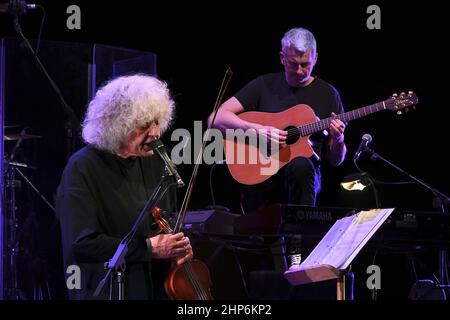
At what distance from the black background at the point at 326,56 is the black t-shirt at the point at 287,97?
2.64 feet

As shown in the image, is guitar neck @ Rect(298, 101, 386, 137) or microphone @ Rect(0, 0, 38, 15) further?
guitar neck @ Rect(298, 101, 386, 137)

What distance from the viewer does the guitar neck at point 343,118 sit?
5008 millimetres

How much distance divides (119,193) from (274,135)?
81.8 inches

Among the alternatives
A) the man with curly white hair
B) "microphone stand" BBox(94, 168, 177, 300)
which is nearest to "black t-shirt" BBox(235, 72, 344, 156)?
the man with curly white hair

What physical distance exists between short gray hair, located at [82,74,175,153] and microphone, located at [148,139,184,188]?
152 mm

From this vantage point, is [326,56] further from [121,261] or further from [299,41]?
[121,261]

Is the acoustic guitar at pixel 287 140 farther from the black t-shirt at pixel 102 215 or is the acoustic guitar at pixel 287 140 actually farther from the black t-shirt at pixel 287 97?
the black t-shirt at pixel 102 215

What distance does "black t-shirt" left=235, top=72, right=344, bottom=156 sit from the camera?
520cm

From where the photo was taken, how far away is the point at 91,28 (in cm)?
611

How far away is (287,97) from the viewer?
5.27 metres

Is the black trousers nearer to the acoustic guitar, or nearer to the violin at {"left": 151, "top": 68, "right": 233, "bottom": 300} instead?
the acoustic guitar

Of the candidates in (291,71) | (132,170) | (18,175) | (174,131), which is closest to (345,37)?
(291,71)

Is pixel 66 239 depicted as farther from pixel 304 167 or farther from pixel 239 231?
pixel 304 167

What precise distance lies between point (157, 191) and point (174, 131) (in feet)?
9.68
